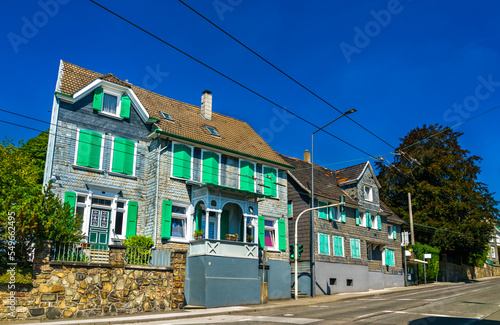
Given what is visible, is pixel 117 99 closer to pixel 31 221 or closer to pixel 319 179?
pixel 31 221

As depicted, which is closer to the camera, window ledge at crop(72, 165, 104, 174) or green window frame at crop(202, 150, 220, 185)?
window ledge at crop(72, 165, 104, 174)

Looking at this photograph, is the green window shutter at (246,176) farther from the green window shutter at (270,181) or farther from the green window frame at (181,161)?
the green window frame at (181,161)

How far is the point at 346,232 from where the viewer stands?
1331 inches

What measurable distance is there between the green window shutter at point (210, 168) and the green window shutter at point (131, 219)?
423cm

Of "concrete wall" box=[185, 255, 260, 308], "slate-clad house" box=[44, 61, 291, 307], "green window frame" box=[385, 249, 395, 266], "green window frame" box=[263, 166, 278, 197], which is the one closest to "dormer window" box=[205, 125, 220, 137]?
"slate-clad house" box=[44, 61, 291, 307]

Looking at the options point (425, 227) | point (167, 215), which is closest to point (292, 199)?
point (167, 215)

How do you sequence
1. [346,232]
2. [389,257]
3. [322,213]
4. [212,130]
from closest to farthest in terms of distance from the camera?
1. [212,130]
2. [322,213]
3. [346,232]
4. [389,257]

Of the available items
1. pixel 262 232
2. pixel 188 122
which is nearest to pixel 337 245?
pixel 262 232

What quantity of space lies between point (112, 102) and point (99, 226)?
250 inches

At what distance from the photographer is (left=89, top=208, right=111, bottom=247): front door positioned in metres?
20.4

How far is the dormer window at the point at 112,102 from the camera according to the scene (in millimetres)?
21984

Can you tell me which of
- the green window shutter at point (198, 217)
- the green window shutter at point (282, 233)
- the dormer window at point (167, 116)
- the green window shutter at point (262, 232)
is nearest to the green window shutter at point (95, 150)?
the dormer window at point (167, 116)

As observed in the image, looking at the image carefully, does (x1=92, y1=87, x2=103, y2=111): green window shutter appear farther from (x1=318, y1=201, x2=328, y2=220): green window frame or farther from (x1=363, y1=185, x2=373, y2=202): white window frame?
(x1=363, y1=185, x2=373, y2=202): white window frame

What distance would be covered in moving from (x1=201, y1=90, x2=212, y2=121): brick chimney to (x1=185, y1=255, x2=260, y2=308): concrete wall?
10.3 meters
